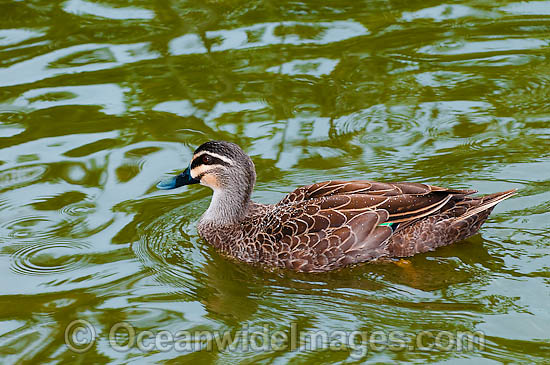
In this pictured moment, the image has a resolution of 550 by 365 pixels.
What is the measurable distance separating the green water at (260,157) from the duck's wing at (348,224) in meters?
0.19

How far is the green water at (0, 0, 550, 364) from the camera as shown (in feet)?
23.5

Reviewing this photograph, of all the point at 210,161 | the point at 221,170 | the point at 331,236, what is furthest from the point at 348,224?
Result: the point at 210,161

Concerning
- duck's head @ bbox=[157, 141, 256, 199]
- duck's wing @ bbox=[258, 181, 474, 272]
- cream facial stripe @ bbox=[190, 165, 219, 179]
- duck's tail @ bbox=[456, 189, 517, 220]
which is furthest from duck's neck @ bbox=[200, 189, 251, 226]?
duck's tail @ bbox=[456, 189, 517, 220]

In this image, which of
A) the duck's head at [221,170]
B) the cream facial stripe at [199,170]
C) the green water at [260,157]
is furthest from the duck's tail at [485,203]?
the cream facial stripe at [199,170]

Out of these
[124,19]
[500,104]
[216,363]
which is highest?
[124,19]

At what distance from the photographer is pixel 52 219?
9078mm

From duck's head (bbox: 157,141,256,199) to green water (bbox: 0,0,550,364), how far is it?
627 mm

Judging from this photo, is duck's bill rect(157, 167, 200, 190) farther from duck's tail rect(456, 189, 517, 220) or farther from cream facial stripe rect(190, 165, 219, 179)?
duck's tail rect(456, 189, 517, 220)

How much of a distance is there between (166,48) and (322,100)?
276 cm

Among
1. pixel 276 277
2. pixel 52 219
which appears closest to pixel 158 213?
pixel 52 219

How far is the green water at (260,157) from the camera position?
715cm

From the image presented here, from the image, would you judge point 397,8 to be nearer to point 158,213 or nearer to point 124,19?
point 124,19

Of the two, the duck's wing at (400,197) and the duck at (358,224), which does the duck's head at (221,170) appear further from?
the duck's wing at (400,197)

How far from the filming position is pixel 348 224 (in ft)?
26.4
